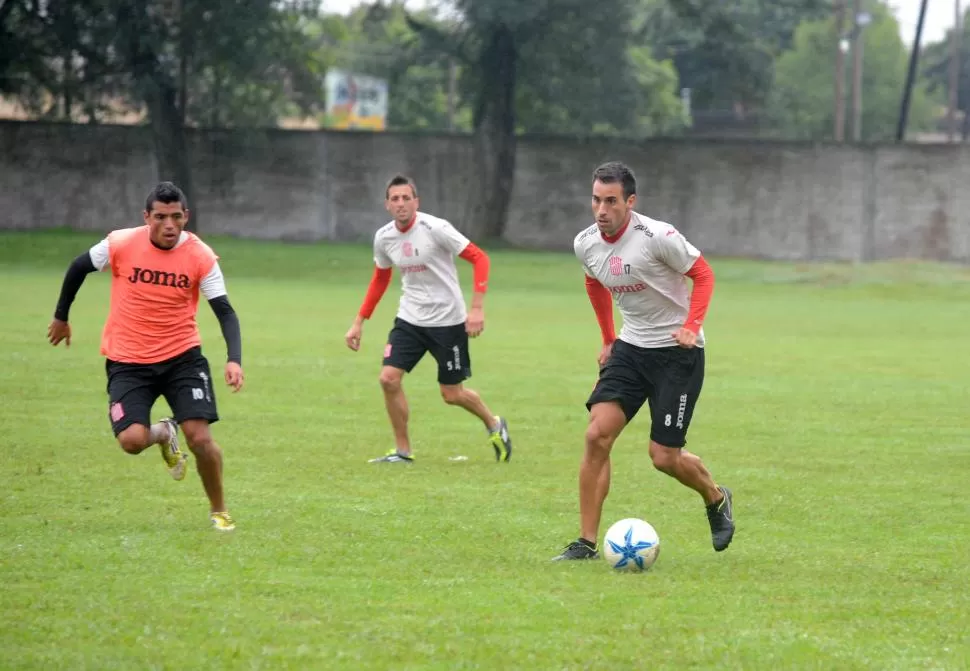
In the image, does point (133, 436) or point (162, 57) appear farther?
point (162, 57)

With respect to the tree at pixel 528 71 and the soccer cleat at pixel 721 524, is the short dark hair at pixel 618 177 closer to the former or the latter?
the soccer cleat at pixel 721 524

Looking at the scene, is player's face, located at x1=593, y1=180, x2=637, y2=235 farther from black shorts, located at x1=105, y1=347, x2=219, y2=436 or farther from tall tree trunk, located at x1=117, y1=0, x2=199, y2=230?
tall tree trunk, located at x1=117, y1=0, x2=199, y2=230

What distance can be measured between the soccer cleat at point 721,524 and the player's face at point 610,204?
1657 mm

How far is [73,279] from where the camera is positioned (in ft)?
29.3

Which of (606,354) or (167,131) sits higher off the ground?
(606,354)

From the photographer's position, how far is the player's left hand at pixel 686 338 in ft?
26.1

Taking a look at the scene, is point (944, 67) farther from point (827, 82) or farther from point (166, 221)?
point (166, 221)

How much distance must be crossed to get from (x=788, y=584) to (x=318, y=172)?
38.7m

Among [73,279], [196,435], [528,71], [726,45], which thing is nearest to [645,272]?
[196,435]

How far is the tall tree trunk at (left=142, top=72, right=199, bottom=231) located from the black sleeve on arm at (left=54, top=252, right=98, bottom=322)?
32.4 m

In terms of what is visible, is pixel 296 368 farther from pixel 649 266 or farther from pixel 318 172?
pixel 318 172

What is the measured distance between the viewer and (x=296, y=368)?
18234 mm

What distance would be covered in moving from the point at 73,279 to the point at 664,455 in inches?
140

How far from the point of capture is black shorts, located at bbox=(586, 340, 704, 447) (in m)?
8.29
